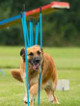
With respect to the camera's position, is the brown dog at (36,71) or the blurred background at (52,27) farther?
the blurred background at (52,27)

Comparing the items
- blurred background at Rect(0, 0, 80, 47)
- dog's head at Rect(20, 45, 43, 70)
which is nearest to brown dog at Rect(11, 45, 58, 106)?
dog's head at Rect(20, 45, 43, 70)

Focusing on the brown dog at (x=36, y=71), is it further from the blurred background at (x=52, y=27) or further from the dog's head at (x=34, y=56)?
the blurred background at (x=52, y=27)

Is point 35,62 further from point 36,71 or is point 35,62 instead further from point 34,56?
point 36,71

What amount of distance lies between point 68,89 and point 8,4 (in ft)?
161

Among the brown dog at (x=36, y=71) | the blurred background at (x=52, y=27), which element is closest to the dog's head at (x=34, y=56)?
the brown dog at (x=36, y=71)

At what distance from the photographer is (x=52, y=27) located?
208 feet

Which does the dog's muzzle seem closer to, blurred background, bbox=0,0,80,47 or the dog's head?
the dog's head

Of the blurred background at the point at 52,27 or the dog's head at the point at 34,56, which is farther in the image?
the blurred background at the point at 52,27

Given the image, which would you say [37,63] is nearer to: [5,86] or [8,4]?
[5,86]

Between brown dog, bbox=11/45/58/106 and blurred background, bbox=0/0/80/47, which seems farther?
blurred background, bbox=0/0/80/47

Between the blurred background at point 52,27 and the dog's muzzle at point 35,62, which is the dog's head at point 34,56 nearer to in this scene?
the dog's muzzle at point 35,62

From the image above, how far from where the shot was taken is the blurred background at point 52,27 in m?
60.1

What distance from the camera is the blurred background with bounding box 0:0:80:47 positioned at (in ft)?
197

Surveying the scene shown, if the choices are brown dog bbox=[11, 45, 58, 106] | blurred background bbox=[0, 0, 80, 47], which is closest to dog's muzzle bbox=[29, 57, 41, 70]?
brown dog bbox=[11, 45, 58, 106]
